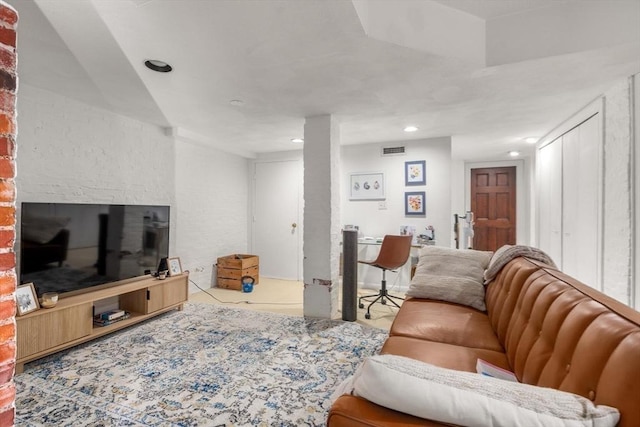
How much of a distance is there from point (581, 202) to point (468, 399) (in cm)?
344

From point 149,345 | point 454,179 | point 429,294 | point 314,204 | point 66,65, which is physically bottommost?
point 149,345

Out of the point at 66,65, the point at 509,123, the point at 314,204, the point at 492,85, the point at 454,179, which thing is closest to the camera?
the point at 66,65

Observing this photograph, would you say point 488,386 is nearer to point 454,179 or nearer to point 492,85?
point 492,85

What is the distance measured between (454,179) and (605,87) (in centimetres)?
374

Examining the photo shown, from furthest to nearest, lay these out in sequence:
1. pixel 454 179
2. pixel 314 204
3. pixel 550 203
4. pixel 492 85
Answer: pixel 454 179
pixel 550 203
pixel 314 204
pixel 492 85

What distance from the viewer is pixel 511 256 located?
2.06 meters

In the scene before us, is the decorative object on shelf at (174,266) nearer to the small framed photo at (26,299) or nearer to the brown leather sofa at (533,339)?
the small framed photo at (26,299)

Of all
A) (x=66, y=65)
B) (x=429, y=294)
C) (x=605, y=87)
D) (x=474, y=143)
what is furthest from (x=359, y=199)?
(x=66, y=65)

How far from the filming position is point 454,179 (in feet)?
20.2

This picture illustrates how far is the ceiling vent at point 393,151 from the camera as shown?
4363 millimetres

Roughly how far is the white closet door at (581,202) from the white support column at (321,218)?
7.97 feet

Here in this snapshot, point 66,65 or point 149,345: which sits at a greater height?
point 66,65

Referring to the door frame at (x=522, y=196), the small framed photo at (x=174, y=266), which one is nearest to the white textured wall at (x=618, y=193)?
the door frame at (x=522, y=196)

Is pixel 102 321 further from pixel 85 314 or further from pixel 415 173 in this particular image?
pixel 415 173
